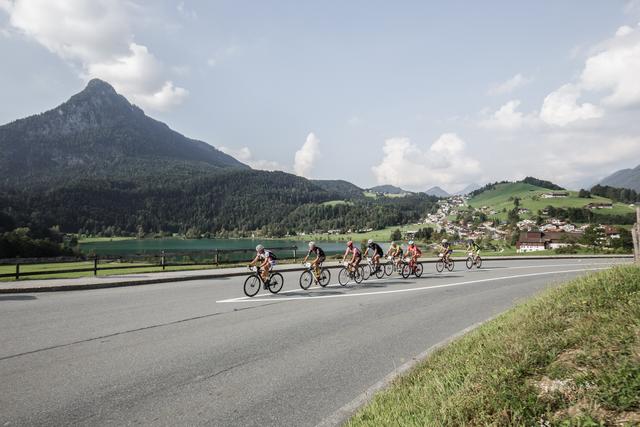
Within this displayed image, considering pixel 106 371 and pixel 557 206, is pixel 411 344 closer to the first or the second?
pixel 106 371

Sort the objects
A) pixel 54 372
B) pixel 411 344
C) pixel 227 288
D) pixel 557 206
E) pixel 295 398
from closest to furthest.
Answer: pixel 295 398, pixel 54 372, pixel 411 344, pixel 227 288, pixel 557 206

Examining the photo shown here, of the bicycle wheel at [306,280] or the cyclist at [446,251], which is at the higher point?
the cyclist at [446,251]

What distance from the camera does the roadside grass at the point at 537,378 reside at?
9.93ft

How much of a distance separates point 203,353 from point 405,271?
16.4m

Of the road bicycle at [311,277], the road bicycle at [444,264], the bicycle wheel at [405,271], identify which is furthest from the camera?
the road bicycle at [444,264]

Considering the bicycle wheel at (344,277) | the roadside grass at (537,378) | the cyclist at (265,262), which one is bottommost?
the bicycle wheel at (344,277)

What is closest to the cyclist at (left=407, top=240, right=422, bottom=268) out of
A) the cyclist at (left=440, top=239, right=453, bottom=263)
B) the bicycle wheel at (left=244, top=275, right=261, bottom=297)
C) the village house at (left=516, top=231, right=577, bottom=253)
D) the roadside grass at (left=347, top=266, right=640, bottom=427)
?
the cyclist at (left=440, top=239, right=453, bottom=263)

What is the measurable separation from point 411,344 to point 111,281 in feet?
46.5

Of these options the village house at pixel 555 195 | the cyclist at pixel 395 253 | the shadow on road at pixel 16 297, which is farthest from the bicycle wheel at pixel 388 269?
the village house at pixel 555 195

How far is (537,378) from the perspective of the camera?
3742 mm

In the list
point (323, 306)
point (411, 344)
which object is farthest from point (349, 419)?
point (323, 306)

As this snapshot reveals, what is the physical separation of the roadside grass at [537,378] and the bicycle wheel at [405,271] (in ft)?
48.4

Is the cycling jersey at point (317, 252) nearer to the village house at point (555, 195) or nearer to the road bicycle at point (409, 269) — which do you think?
the road bicycle at point (409, 269)

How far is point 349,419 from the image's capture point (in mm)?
3791
